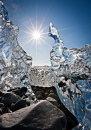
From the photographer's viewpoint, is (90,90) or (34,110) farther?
(90,90)

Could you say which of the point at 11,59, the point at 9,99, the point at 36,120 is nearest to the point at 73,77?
the point at 9,99

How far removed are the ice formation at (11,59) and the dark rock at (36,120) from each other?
9.31 ft

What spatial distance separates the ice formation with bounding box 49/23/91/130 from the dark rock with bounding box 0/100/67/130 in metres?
0.65

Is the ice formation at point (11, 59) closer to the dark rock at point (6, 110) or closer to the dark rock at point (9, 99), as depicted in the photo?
the dark rock at point (9, 99)

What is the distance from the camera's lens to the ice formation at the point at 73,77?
2.26 meters

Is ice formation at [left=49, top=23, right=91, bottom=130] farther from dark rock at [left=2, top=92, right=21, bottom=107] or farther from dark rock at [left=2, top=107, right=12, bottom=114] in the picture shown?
dark rock at [left=2, top=107, right=12, bottom=114]

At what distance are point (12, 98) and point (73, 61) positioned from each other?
1.76 m

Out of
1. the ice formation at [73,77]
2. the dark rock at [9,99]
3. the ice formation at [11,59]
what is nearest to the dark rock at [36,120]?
the ice formation at [73,77]

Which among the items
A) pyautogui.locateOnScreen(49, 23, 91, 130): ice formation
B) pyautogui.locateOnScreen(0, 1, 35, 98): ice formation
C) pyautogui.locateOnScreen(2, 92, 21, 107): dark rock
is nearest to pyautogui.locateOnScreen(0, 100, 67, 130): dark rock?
pyautogui.locateOnScreen(49, 23, 91, 130): ice formation

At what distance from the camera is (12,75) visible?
487 centimetres

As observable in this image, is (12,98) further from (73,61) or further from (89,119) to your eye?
(73,61)

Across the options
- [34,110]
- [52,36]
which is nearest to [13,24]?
[52,36]

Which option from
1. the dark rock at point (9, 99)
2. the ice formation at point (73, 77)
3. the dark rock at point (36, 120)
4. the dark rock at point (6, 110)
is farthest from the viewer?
the dark rock at point (9, 99)

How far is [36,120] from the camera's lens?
1.52m
